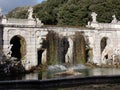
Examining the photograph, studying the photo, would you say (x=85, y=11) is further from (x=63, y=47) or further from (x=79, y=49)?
(x=63, y=47)

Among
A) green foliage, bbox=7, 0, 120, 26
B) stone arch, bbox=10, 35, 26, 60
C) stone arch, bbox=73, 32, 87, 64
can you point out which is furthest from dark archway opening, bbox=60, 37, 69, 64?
green foliage, bbox=7, 0, 120, 26

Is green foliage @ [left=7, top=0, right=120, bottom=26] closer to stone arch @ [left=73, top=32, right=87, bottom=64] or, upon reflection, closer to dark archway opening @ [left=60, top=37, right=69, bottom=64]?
stone arch @ [left=73, top=32, right=87, bottom=64]

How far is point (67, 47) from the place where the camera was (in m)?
39.2

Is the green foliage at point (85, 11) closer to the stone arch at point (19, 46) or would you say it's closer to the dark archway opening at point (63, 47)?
the dark archway opening at point (63, 47)

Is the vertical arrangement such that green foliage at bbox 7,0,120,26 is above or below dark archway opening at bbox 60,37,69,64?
above

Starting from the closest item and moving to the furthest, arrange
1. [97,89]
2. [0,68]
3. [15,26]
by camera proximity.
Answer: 1. [97,89]
2. [0,68]
3. [15,26]

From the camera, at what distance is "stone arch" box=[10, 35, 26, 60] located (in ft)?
118

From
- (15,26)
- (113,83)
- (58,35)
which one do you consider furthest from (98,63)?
(113,83)

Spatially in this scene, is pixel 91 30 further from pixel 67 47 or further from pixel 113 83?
pixel 113 83

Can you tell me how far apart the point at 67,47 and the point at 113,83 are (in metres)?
25.2

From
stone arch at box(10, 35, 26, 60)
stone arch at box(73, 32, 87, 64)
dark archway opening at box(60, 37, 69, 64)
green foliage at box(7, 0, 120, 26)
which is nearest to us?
stone arch at box(10, 35, 26, 60)

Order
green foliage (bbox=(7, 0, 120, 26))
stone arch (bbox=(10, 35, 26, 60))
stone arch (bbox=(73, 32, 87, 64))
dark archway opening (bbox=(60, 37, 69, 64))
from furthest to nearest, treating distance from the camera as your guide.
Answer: green foliage (bbox=(7, 0, 120, 26)) < stone arch (bbox=(73, 32, 87, 64)) < dark archway opening (bbox=(60, 37, 69, 64)) < stone arch (bbox=(10, 35, 26, 60))

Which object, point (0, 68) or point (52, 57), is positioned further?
point (52, 57)

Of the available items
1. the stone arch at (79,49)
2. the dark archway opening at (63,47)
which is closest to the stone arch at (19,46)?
the dark archway opening at (63,47)
